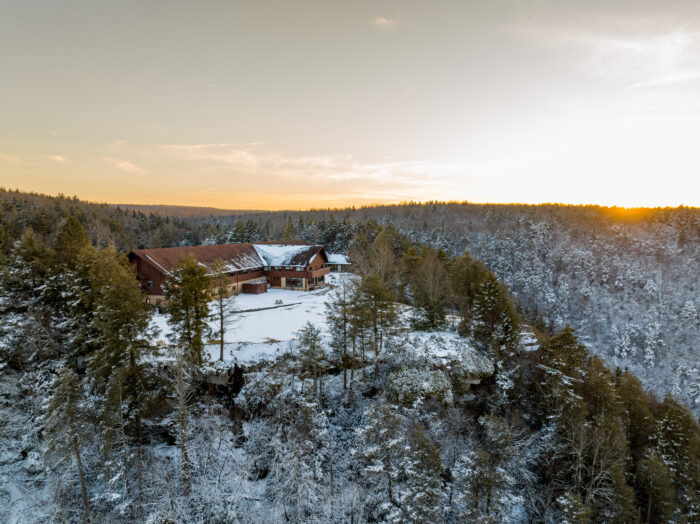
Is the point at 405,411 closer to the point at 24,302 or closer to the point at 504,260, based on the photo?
the point at 24,302

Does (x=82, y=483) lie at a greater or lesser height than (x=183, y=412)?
lesser

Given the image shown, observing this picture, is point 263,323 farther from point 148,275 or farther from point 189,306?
point 148,275

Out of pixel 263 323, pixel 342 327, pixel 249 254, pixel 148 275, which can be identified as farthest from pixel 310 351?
pixel 249 254

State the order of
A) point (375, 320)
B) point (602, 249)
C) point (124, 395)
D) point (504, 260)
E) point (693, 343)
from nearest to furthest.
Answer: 1. point (124, 395)
2. point (375, 320)
3. point (693, 343)
4. point (504, 260)
5. point (602, 249)

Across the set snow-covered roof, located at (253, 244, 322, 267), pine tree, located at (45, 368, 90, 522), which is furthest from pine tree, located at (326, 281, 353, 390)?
snow-covered roof, located at (253, 244, 322, 267)

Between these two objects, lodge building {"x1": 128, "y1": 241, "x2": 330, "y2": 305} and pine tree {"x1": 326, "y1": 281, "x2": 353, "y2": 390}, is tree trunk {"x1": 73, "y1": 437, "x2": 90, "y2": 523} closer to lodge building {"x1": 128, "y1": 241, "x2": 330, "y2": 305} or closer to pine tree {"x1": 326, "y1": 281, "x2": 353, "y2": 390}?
pine tree {"x1": 326, "y1": 281, "x2": 353, "y2": 390}

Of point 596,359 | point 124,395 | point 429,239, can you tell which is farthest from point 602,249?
point 124,395
